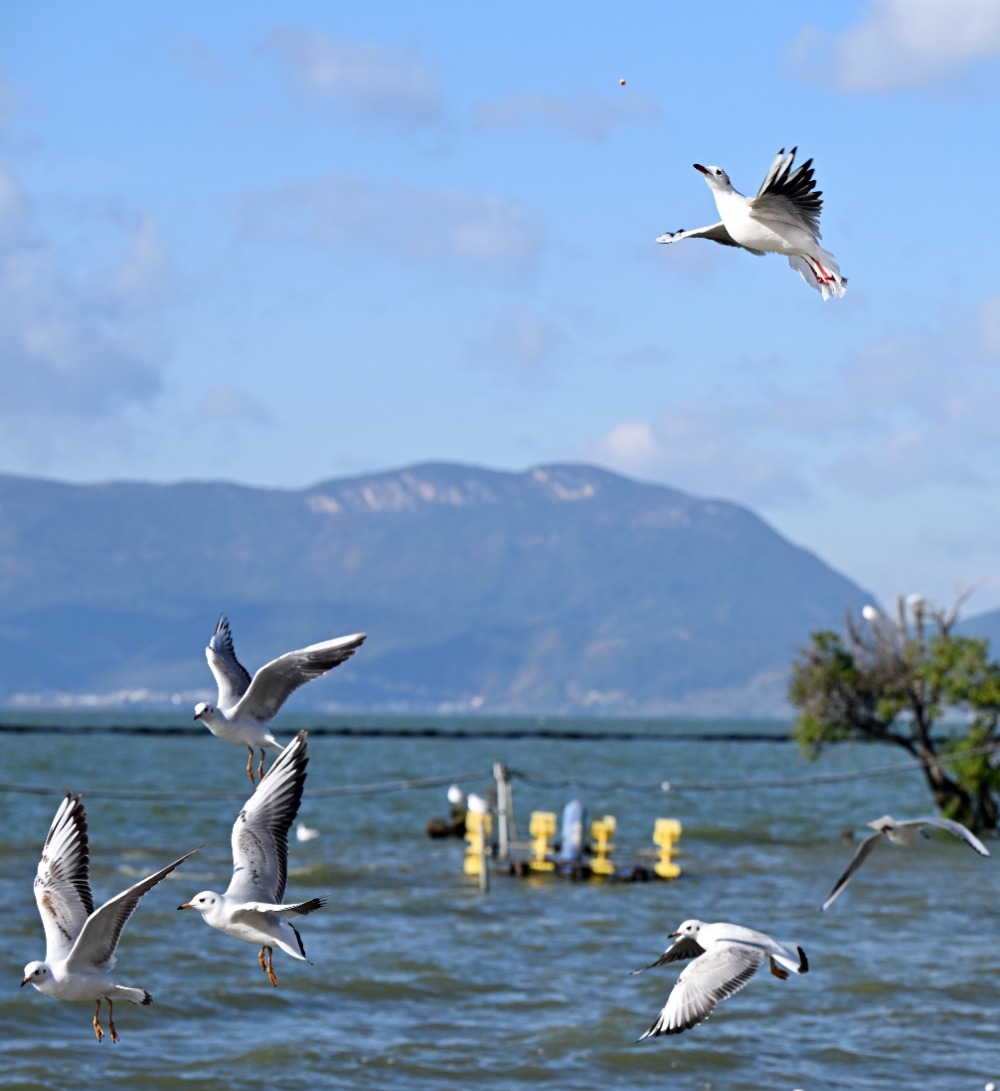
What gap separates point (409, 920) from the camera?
95.2ft

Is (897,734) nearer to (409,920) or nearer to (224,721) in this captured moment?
(409,920)

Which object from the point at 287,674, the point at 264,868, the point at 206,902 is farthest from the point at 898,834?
the point at 287,674

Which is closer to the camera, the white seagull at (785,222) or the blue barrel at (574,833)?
the white seagull at (785,222)

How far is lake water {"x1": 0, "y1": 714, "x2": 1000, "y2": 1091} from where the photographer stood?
18672 mm

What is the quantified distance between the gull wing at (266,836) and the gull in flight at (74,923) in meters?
0.45

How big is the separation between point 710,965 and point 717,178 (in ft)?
13.6

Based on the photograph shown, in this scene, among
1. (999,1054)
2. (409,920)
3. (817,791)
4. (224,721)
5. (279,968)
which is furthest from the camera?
(817,791)

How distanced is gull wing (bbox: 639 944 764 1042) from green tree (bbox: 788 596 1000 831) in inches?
1186

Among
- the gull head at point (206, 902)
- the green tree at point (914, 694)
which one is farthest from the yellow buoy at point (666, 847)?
the gull head at point (206, 902)

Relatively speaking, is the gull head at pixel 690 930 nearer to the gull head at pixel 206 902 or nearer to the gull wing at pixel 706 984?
the gull wing at pixel 706 984

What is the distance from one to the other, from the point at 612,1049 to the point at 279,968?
19.0ft

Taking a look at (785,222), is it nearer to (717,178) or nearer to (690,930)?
(717,178)

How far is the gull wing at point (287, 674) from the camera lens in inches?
242

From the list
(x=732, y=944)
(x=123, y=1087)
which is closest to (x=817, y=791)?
(x=123, y=1087)
